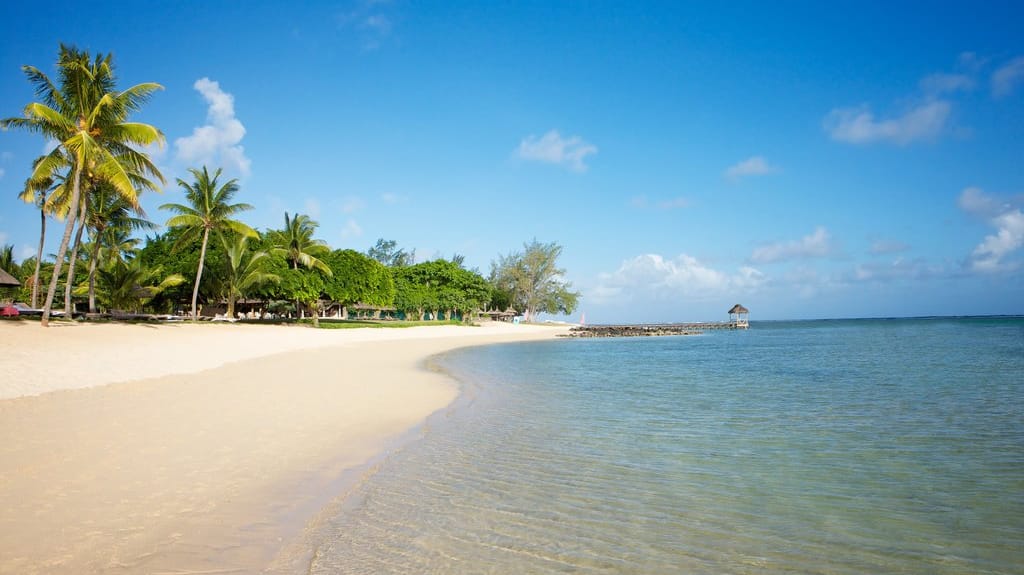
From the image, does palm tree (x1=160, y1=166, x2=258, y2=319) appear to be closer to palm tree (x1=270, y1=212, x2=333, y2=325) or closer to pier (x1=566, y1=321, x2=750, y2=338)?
palm tree (x1=270, y1=212, x2=333, y2=325)

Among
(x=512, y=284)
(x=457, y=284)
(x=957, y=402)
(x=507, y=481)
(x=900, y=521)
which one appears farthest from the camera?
(x=512, y=284)

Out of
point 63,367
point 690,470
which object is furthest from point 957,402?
point 63,367

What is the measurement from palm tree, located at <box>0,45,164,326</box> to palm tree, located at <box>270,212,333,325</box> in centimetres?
2301

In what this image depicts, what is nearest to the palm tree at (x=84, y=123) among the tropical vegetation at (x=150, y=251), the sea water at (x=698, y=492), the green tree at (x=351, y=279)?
the tropical vegetation at (x=150, y=251)

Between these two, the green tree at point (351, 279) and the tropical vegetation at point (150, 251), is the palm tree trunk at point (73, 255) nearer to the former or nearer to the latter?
the tropical vegetation at point (150, 251)

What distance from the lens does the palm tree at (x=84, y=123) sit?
20.8m

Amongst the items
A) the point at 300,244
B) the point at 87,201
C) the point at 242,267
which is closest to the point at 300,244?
the point at 300,244

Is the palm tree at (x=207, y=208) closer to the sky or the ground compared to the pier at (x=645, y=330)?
closer to the sky

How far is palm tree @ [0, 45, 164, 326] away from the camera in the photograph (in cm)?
2081

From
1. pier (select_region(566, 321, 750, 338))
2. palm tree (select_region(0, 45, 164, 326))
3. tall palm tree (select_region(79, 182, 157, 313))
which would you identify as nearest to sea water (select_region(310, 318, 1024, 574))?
palm tree (select_region(0, 45, 164, 326))

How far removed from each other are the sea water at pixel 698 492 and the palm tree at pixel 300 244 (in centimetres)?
3722

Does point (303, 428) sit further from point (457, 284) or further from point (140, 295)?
point (457, 284)

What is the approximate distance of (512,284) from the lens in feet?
303

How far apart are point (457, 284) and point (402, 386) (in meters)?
55.1
